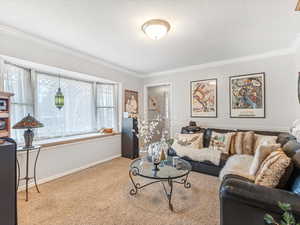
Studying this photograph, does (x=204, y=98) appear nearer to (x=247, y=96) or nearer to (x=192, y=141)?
(x=247, y=96)

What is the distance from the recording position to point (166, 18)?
2.10m

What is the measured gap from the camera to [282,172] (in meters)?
1.42

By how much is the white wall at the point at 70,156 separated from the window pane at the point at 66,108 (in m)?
0.49

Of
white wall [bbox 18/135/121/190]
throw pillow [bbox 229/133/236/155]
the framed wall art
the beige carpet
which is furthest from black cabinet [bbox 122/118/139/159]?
throw pillow [bbox 229/133/236/155]

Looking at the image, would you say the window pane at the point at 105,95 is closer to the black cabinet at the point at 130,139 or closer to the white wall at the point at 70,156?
the black cabinet at the point at 130,139

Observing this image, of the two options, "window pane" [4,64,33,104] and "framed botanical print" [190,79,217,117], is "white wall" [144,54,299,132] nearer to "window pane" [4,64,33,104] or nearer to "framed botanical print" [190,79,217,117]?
"framed botanical print" [190,79,217,117]

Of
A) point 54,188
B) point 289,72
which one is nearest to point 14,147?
point 54,188

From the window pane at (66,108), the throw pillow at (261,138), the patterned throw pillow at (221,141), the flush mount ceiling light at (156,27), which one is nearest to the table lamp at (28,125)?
the window pane at (66,108)

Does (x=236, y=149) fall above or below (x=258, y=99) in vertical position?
below

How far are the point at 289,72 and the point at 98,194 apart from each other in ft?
14.1

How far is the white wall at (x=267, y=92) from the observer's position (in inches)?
128

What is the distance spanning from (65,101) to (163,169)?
109 inches

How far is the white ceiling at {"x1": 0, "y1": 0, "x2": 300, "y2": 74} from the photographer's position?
6.09ft

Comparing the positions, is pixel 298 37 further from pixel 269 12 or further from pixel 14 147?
pixel 14 147
